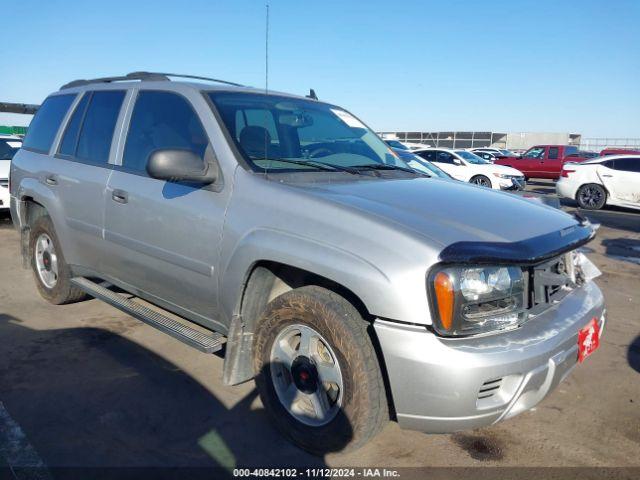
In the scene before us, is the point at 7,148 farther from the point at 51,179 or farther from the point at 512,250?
the point at 512,250

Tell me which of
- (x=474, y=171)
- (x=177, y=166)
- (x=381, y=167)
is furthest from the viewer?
(x=474, y=171)

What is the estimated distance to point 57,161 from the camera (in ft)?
13.5

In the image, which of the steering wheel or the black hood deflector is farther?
the steering wheel

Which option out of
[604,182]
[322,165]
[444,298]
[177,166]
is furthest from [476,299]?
[604,182]

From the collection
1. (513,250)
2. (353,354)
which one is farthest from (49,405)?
(513,250)

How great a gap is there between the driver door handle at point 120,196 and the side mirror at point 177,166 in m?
0.69

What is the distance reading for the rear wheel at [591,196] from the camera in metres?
13.8

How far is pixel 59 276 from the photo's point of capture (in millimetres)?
4348

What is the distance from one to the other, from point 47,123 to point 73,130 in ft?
2.04

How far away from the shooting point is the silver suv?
6.89ft

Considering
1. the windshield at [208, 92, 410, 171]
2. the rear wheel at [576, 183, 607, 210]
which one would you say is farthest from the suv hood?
the rear wheel at [576, 183, 607, 210]

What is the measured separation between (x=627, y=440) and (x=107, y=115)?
3954mm

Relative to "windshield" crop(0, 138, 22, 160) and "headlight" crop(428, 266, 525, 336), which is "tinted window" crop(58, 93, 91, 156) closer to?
"headlight" crop(428, 266, 525, 336)

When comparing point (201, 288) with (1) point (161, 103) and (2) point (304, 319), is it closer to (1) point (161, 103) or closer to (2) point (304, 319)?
(2) point (304, 319)
